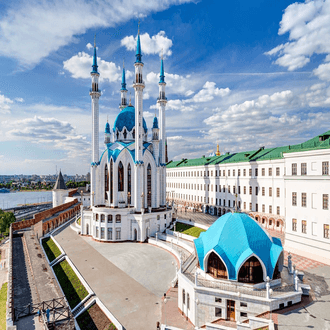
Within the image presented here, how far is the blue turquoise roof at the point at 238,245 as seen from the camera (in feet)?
50.8

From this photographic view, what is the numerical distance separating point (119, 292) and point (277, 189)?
26.7 metres

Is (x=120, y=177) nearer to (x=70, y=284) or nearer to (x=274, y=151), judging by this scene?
(x=70, y=284)

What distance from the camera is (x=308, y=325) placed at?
1233 centimetres

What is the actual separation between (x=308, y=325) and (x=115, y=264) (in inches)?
748

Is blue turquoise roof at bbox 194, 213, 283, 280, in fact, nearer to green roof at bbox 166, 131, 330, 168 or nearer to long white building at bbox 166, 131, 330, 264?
long white building at bbox 166, 131, 330, 264

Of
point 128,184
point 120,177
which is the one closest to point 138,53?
point 120,177

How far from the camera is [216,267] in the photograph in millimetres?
16109

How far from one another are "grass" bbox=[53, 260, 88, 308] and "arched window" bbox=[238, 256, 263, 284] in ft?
42.4

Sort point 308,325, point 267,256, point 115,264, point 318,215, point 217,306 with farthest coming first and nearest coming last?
point 115,264
point 318,215
point 267,256
point 217,306
point 308,325

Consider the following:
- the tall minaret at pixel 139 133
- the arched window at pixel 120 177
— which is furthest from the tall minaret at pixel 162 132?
the arched window at pixel 120 177

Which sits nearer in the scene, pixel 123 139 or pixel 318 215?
pixel 318 215

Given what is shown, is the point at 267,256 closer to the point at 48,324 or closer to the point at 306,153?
the point at 306,153

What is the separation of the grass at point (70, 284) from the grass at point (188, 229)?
51.7ft

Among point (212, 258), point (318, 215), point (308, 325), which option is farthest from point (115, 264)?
point (318, 215)
